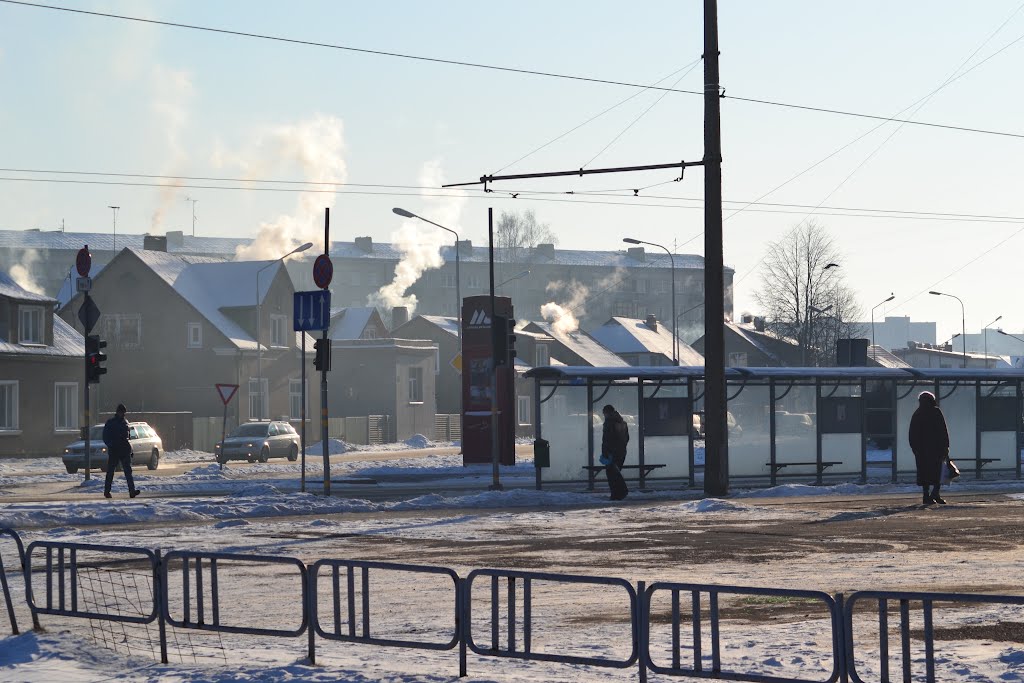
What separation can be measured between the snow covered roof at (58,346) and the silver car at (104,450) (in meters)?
7.87

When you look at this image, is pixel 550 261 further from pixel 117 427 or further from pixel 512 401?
pixel 117 427

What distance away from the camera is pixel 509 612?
8.62m

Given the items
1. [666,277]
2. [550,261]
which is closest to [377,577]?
[550,261]

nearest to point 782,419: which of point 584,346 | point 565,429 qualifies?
point 565,429

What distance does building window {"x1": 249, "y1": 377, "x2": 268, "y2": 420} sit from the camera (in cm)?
6588

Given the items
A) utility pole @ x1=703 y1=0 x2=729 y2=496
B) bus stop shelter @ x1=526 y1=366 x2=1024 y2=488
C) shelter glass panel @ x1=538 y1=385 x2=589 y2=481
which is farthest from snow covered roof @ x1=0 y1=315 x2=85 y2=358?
utility pole @ x1=703 y1=0 x2=729 y2=496

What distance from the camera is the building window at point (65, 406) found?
52531 millimetres

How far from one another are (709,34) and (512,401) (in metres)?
15.2

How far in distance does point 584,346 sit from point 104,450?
5739 cm

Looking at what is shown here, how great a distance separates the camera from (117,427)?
1043 inches

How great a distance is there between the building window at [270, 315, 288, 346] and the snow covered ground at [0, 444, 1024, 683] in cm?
4109

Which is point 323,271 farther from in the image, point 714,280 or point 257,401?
point 257,401

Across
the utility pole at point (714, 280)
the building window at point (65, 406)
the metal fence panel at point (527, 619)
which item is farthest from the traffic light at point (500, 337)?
the building window at point (65, 406)

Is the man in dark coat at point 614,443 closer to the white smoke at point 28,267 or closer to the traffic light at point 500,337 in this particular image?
the traffic light at point 500,337
